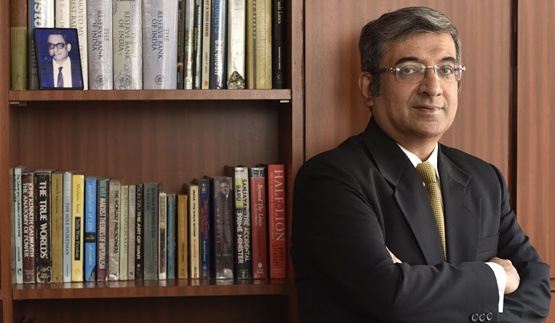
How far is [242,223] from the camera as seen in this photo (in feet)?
6.57

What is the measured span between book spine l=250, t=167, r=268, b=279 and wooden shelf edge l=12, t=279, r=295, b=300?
7 centimetres

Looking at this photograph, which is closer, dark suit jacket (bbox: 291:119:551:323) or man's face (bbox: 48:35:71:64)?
dark suit jacket (bbox: 291:119:551:323)

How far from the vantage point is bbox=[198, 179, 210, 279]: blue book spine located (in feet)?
6.59

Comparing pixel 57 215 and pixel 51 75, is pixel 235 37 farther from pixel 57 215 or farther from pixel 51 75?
pixel 57 215

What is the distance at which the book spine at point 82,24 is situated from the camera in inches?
76.4

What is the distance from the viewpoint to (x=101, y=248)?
1.97 meters

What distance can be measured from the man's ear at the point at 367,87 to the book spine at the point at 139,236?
753mm

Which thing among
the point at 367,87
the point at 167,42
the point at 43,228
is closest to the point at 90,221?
the point at 43,228

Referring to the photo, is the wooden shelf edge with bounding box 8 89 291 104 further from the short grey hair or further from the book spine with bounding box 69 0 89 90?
the short grey hair

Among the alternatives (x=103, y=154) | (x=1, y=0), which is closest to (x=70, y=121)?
(x=103, y=154)

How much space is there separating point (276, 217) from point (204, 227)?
234 millimetres

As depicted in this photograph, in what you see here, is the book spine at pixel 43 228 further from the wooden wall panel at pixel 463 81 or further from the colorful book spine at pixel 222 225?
the wooden wall panel at pixel 463 81

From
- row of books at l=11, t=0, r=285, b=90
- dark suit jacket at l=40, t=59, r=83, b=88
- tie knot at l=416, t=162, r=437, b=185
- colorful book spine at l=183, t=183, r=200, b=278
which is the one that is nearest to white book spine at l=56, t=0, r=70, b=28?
row of books at l=11, t=0, r=285, b=90

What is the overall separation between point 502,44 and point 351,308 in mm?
997
